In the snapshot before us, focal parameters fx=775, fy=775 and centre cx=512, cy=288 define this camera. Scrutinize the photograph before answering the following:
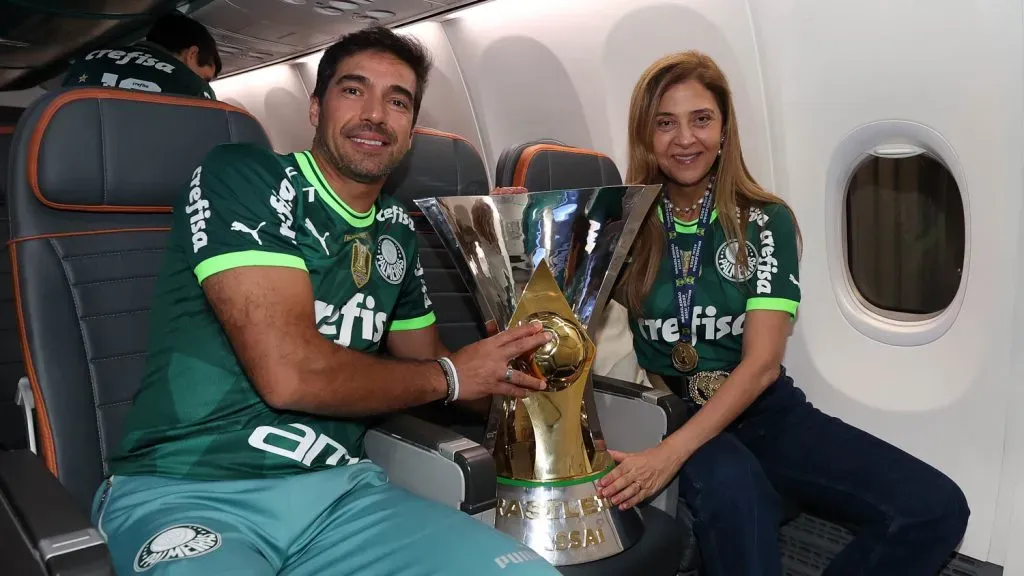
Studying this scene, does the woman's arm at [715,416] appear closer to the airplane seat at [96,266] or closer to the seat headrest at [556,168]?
the airplane seat at [96,266]

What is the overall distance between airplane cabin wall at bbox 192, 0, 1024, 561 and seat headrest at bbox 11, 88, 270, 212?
7.16ft

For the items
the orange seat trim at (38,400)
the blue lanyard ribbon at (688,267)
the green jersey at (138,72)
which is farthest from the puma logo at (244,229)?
the green jersey at (138,72)

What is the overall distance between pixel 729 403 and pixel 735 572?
1.37 ft

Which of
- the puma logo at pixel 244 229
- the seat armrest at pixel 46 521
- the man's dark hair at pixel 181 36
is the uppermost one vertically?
the man's dark hair at pixel 181 36

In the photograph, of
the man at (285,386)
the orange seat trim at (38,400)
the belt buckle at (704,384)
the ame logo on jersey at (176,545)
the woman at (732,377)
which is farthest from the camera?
the belt buckle at (704,384)

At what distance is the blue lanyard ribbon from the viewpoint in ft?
7.12

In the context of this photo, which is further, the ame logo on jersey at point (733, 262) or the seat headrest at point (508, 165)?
the seat headrest at point (508, 165)

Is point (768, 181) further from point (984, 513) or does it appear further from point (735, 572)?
point (735, 572)

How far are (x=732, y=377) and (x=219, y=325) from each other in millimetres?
1268

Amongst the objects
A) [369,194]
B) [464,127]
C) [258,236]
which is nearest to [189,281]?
[258,236]

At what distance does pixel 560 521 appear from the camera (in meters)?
1.68

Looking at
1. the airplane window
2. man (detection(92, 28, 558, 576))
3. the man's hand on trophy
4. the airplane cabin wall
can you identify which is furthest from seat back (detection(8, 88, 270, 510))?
the airplane window

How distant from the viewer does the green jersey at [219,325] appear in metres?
1.61

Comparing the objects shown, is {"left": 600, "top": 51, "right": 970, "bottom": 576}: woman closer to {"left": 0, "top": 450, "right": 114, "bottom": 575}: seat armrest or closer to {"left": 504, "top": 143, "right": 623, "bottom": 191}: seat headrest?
{"left": 504, "top": 143, "right": 623, "bottom": 191}: seat headrest
